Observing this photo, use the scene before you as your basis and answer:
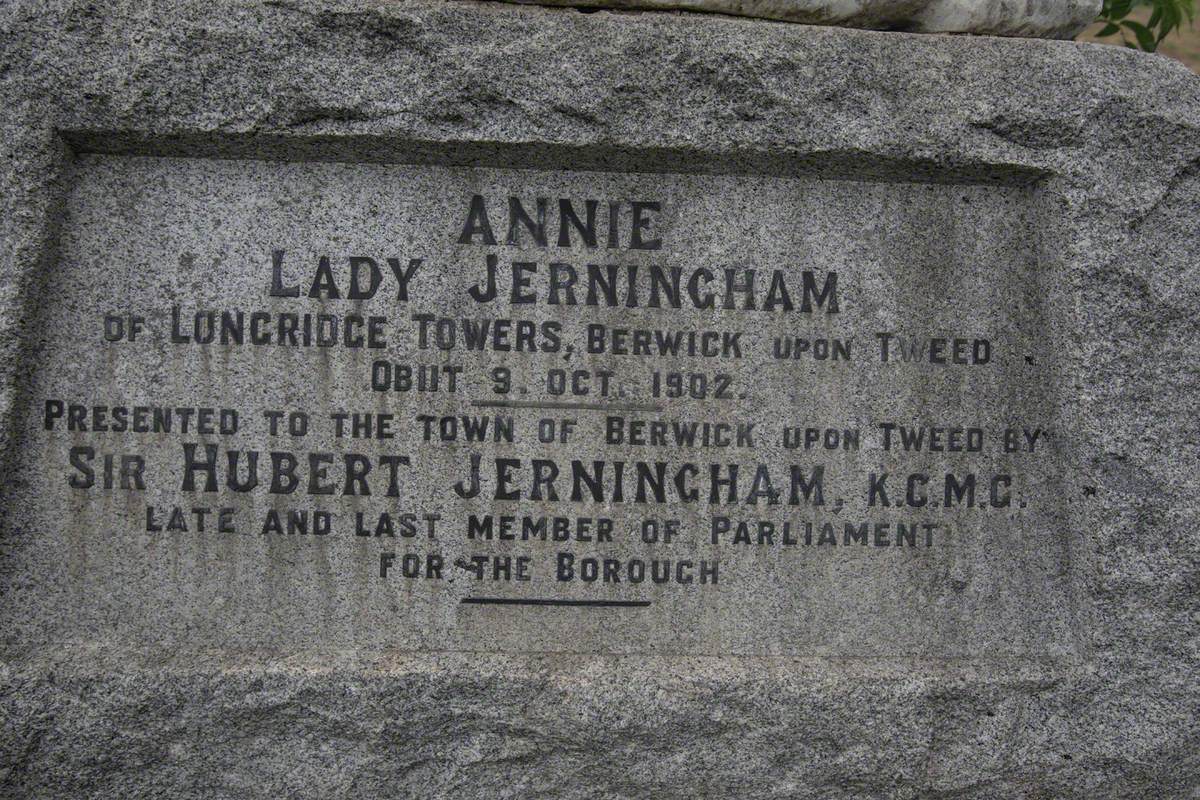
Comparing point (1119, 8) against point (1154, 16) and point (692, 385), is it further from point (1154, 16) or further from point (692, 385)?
point (692, 385)

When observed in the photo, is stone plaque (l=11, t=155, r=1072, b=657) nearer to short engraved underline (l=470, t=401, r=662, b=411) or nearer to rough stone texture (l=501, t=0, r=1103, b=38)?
short engraved underline (l=470, t=401, r=662, b=411)

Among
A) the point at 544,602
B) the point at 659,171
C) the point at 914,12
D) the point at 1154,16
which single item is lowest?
the point at 544,602

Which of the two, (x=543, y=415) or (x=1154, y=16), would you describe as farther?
(x=1154, y=16)

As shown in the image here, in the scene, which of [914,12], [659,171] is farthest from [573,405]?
[914,12]

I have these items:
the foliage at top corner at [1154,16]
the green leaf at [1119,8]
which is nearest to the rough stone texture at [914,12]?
the foliage at top corner at [1154,16]

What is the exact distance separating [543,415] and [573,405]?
75 millimetres

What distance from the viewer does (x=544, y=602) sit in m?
2.42

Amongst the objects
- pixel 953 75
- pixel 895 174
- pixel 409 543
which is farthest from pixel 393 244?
pixel 953 75

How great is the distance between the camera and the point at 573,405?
241 centimetres

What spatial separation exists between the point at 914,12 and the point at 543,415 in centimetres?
130

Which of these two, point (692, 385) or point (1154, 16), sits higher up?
point (1154, 16)

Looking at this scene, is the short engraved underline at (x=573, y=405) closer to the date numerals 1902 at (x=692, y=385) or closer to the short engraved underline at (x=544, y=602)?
the date numerals 1902 at (x=692, y=385)

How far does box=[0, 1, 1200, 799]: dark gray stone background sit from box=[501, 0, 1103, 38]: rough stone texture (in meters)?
0.09

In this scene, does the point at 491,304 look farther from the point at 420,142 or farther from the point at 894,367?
the point at 894,367
